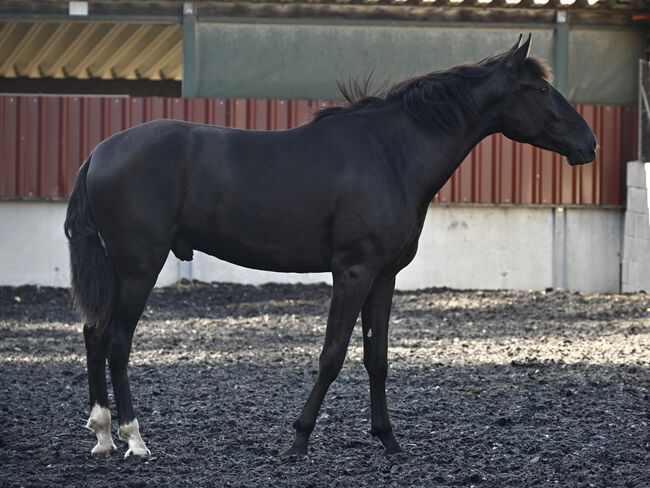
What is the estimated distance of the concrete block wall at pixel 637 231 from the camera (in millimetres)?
14359

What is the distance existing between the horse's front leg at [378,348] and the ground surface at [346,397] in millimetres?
152

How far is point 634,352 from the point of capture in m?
10.1

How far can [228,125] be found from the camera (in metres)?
14.9

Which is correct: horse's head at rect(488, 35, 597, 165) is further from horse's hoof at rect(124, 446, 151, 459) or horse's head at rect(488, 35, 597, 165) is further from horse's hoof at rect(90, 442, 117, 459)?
horse's hoof at rect(90, 442, 117, 459)

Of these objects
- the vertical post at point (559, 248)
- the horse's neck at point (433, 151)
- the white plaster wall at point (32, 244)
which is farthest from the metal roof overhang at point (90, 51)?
the horse's neck at point (433, 151)

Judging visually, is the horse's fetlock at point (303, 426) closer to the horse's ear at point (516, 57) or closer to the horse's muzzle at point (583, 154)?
the horse's muzzle at point (583, 154)

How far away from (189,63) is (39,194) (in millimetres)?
2501

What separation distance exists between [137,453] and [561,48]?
10660 millimetres

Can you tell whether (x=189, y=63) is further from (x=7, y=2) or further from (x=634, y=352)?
(x=634, y=352)

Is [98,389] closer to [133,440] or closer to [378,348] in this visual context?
[133,440]

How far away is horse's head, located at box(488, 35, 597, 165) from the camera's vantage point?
Result: 254 inches

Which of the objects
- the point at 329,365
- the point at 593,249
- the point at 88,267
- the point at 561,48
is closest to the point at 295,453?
the point at 329,365

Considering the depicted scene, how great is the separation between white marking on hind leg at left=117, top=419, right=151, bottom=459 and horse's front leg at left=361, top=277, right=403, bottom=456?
123 cm

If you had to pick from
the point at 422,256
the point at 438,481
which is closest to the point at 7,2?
the point at 422,256
